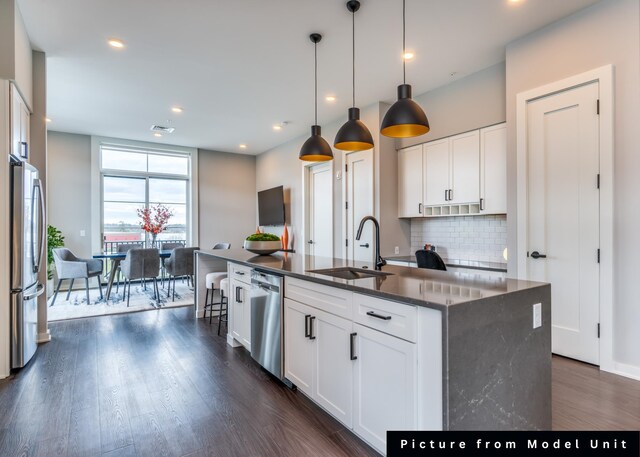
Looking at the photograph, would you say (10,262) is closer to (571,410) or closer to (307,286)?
(307,286)

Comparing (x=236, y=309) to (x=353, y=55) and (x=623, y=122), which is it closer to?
(x=353, y=55)

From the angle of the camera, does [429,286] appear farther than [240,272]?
No

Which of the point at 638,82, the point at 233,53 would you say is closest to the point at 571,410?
the point at 638,82

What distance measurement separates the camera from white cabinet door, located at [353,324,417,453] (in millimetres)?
1555

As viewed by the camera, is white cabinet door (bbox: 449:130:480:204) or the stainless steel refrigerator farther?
white cabinet door (bbox: 449:130:480:204)

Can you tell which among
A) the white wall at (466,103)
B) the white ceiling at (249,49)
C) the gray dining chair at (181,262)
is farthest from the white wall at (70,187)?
the white wall at (466,103)

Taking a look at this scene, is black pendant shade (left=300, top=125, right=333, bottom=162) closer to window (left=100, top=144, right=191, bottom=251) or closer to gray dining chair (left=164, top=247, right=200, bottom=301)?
gray dining chair (left=164, top=247, right=200, bottom=301)

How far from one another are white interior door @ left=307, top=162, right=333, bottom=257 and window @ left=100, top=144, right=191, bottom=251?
315 cm

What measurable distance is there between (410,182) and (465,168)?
2.82 feet

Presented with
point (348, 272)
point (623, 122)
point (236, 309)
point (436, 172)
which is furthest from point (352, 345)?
point (436, 172)

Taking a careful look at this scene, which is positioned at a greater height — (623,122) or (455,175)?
(623,122)


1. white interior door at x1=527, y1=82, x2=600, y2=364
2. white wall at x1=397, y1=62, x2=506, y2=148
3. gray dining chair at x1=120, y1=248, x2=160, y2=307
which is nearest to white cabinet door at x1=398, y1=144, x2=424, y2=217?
white wall at x1=397, y1=62, x2=506, y2=148

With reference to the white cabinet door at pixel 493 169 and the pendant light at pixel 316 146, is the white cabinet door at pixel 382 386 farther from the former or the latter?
the white cabinet door at pixel 493 169

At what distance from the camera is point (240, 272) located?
11.0 ft
